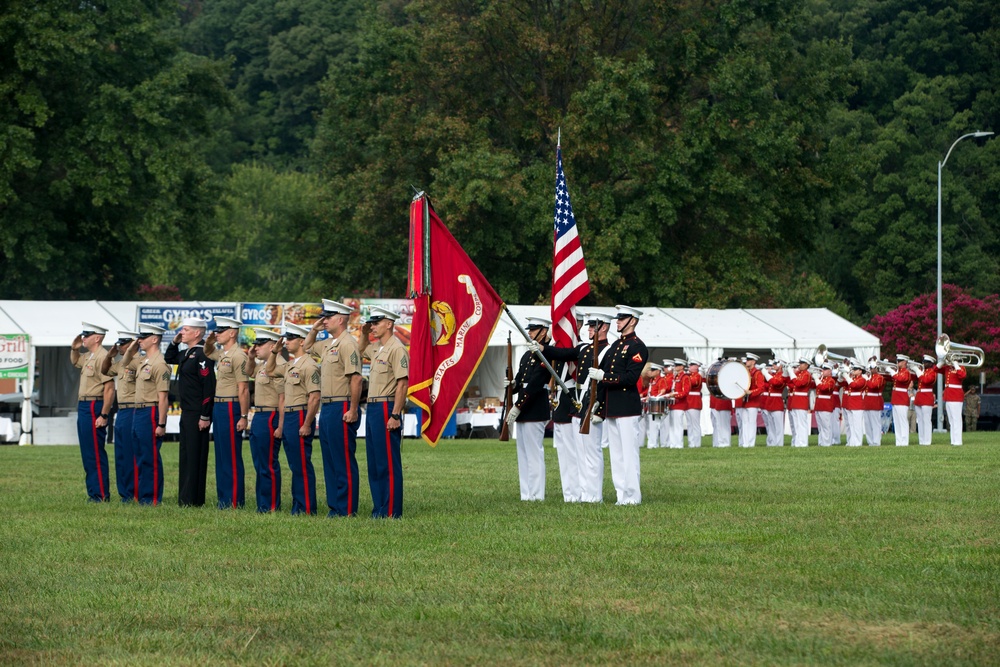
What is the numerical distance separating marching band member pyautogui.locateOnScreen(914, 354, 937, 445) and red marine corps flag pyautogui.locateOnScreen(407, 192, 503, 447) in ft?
57.3

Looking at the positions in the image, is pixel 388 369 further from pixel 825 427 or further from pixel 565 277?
pixel 825 427

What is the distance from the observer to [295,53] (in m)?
77.8

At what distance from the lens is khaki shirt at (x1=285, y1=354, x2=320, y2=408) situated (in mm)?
14445

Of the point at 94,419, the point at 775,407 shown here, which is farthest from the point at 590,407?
the point at 775,407

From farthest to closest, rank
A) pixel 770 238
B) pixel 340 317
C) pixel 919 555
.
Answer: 1. pixel 770 238
2. pixel 340 317
3. pixel 919 555

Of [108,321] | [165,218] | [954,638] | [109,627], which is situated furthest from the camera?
[165,218]

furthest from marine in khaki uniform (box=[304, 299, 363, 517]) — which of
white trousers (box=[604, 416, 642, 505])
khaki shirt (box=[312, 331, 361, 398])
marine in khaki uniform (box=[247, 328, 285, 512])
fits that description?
white trousers (box=[604, 416, 642, 505])

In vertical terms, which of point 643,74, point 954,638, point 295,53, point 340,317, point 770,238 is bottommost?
point 954,638

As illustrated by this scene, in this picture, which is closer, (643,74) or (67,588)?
(67,588)

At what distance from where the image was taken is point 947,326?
49.6 metres

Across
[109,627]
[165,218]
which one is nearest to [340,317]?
[109,627]

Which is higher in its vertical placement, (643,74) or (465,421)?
(643,74)

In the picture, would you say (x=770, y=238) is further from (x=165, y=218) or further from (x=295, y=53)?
(x=295, y=53)

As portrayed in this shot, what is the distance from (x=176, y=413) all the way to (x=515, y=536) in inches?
889
